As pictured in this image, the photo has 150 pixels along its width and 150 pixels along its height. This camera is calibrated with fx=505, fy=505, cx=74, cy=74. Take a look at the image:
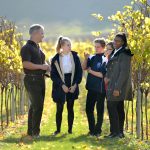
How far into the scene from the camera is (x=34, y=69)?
12.7 metres

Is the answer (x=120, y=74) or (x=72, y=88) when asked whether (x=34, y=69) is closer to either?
(x=72, y=88)

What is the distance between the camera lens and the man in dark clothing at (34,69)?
12.6 metres

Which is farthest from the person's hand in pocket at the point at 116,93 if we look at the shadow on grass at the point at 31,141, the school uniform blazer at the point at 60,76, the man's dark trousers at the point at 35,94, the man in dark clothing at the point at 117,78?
the man's dark trousers at the point at 35,94

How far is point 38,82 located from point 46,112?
12.1 m

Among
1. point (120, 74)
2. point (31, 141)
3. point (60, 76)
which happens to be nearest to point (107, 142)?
point (120, 74)

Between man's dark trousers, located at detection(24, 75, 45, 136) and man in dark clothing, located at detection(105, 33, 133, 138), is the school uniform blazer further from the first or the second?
man in dark clothing, located at detection(105, 33, 133, 138)

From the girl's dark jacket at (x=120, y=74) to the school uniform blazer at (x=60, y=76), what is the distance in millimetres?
1049

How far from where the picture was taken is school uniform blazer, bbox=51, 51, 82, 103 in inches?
519

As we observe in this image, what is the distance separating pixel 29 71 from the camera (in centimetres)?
1273

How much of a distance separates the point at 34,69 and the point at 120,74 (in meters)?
2.16

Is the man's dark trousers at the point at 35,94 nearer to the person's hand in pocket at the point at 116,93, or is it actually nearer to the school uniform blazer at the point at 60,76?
the school uniform blazer at the point at 60,76

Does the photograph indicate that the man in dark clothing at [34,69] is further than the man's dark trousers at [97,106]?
No

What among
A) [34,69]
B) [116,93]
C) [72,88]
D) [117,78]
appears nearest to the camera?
[116,93]

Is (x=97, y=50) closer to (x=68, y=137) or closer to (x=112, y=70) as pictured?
(x=112, y=70)
